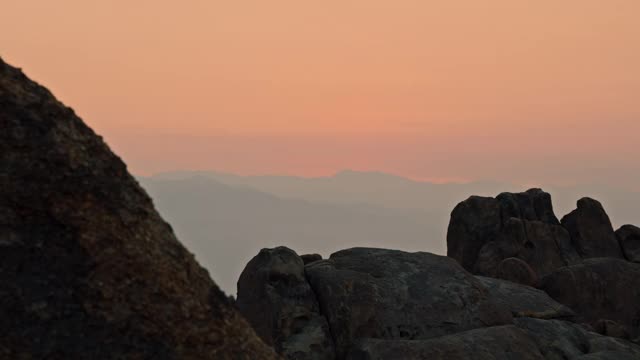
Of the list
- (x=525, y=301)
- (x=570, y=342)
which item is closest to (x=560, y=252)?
(x=525, y=301)

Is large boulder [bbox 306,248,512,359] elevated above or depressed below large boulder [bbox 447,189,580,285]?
below

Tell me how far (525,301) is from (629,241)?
20118mm

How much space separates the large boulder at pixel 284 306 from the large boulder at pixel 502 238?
19150 millimetres

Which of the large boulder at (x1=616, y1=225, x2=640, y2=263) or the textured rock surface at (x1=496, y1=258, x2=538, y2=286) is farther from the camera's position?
the large boulder at (x1=616, y1=225, x2=640, y2=263)

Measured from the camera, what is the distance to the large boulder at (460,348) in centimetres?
2617

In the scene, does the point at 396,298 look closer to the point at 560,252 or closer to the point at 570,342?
the point at 570,342

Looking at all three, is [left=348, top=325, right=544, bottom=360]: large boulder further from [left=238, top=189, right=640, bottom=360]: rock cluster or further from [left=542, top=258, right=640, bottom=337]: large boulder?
[left=542, top=258, right=640, bottom=337]: large boulder

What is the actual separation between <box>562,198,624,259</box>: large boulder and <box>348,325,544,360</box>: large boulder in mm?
24304

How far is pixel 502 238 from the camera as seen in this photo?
48.6 m

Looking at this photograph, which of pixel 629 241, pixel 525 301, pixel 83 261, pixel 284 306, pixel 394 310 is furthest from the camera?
pixel 629 241

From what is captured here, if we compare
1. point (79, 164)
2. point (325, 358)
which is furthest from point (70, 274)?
point (325, 358)

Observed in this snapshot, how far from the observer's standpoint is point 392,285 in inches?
1182

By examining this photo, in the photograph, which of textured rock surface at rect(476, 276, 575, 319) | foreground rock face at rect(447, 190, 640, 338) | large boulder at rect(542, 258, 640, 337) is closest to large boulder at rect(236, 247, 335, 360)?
textured rock surface at rect(476, 276, 575, 319)

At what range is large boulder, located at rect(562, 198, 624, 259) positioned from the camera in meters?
51.7
